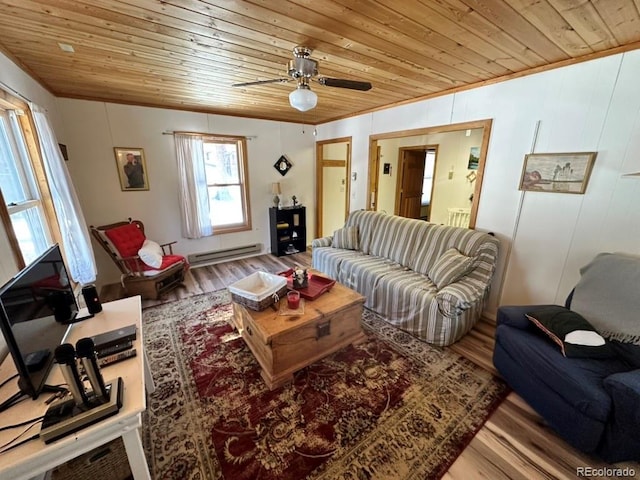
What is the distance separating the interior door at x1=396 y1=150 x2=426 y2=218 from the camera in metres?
5.07

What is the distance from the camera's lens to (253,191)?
457cm

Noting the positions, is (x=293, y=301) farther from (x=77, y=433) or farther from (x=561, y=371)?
(x=561, y=371)

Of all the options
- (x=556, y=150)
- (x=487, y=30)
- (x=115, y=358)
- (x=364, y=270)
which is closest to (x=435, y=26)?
(x=487, y=30)

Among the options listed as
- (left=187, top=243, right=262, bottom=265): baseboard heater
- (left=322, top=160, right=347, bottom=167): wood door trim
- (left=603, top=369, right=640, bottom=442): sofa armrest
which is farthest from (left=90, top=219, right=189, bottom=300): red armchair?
(left=603, top=369, right=640, bottom=442): sofa armrest

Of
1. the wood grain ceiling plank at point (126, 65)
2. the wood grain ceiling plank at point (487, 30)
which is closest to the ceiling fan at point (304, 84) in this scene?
the wood grain ceiling plank at point (487, 30)

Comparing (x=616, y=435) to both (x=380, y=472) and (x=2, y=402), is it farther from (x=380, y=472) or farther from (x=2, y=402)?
(x=2, y=402)

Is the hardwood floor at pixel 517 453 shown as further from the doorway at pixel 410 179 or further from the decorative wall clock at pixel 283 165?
the decorative wall clock at pixel 283 165

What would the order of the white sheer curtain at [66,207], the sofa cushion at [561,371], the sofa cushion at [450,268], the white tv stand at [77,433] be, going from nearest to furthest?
the white tv stand at [77,433] < the sofa cushion at [561,371] < the white sheer curtain at [66,207] < the sofa cushion at [450,268]

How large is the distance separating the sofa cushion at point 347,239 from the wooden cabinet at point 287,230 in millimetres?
1411

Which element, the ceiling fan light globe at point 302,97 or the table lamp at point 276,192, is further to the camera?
the table lamp at point 276,192

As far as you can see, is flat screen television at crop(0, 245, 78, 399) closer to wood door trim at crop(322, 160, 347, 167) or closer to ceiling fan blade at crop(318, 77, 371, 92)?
ceiling fan blade at crop(318, 77, 371, 92)

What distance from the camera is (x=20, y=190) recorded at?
2.14 m

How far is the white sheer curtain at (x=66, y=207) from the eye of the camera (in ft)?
7.14

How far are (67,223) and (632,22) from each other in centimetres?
444
